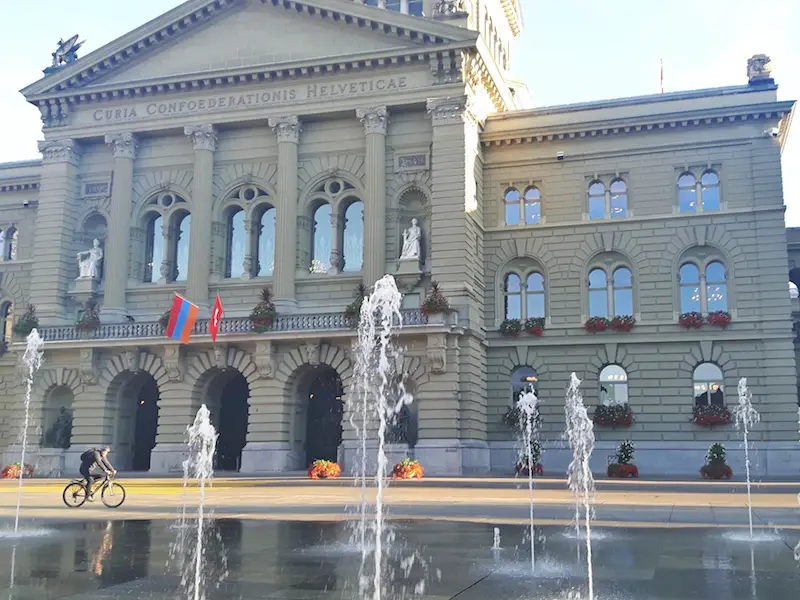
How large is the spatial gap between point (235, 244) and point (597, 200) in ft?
61.1

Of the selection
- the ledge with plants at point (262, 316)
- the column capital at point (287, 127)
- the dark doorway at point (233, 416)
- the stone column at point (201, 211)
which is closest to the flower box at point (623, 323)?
the ledge with plants at point (262, 316)

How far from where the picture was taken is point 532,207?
141 ft

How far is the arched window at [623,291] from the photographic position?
40.8 metres

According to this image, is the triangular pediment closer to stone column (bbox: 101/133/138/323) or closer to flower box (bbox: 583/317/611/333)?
stone column (bbox: 101/133/138/323)

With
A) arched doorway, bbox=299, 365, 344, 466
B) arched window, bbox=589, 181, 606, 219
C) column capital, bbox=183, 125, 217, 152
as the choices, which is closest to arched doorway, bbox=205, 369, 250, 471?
arched doorway, bbox=299, 365, 344, 466

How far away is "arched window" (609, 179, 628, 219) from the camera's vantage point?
1634 inches

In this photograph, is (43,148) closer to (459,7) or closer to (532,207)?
(459,7)

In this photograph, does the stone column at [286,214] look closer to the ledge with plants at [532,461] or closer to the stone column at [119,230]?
the stone column at [119,230]

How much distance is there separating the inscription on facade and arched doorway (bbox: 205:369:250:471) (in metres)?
13.7

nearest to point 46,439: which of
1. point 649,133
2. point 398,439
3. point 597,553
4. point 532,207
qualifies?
point 398,439

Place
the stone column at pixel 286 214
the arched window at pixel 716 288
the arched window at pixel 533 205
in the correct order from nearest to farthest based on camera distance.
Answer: the arched window at pixel 716 288, the stone column at pixel 286 214, the arched window at pixel 533 205

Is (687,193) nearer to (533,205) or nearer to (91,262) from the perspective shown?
(533,205)

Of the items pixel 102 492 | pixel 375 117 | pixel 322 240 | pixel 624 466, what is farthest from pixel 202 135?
pixel 624 466

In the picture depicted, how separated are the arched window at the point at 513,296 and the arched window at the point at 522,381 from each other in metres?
2.78
